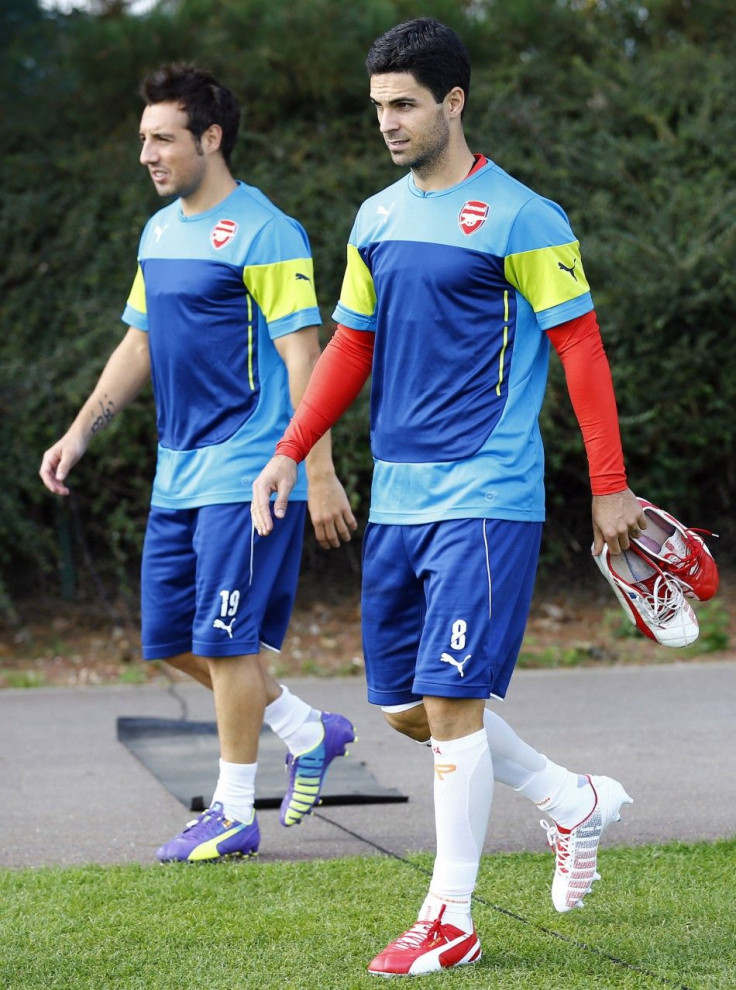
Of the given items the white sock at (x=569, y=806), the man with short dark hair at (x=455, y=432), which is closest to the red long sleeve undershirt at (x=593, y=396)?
the man with short dark hair at (x=455, y=432)

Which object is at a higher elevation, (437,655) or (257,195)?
(257,195)

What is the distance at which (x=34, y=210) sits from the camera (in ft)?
33.1

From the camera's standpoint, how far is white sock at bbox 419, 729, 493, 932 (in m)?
3.48

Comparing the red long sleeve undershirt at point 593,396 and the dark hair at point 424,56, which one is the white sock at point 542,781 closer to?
the red long sleeve undershirt at point 593,396

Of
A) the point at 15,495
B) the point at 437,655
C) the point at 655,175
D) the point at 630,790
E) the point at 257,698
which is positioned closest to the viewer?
the point at 437,655

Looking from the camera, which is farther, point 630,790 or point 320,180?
point 320,180

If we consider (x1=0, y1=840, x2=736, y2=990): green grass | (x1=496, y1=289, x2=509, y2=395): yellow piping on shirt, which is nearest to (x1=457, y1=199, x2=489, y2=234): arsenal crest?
(x1=496, y1=289, x2=509, y2=395): yellow piping on shirt

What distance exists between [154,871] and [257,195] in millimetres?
2314

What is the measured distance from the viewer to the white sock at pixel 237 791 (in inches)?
179

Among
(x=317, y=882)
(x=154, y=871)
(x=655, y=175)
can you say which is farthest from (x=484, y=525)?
(x=655, y=175)

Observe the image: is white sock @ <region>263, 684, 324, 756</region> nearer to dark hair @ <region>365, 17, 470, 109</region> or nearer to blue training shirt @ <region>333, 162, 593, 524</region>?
blue training shirt @ <region>333, 162, 593, 524</region>

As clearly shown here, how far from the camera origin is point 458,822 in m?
3.49

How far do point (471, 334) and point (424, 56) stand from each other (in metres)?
0.72

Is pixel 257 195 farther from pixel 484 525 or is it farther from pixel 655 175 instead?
pixel 655 175
